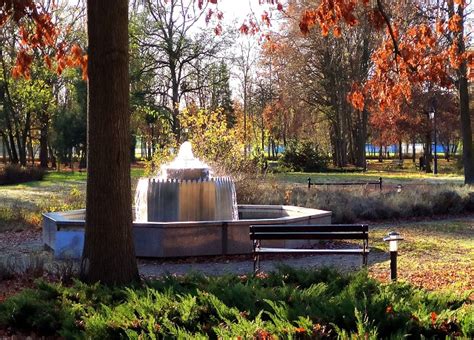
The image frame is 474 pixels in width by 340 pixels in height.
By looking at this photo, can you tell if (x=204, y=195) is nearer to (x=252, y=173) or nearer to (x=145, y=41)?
(x=252, y=173)

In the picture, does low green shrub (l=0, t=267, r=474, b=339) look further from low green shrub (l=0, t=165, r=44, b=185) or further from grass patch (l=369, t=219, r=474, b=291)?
low green shrub (l=0, t=165, r=44, b=185)

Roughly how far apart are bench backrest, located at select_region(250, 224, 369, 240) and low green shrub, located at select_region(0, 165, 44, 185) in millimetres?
31685

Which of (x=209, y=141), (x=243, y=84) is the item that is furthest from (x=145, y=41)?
(x=209, y=141)

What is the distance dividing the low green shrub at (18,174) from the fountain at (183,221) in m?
26.5

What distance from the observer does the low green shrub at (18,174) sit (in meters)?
38.4

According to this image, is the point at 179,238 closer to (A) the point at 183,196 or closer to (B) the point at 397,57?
(A) the point at 183,196

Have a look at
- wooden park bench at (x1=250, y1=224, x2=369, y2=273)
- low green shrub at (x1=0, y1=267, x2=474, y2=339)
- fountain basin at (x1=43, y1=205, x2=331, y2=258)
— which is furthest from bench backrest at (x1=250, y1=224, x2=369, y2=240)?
low green shrub at (x1=0, y1=267, x2=474, y2=339)

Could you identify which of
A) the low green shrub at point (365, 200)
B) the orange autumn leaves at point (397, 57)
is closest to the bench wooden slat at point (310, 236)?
the orange autumn leaves at point (397, 57)

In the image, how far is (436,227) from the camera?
16.0 m

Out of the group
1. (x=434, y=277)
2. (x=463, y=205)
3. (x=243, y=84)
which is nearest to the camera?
(x=434, y=277)

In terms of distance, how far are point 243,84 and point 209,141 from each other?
146 feet

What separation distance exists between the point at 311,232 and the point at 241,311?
187 inches

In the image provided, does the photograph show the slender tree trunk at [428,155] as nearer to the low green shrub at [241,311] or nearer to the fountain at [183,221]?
the fountain at [183,221]

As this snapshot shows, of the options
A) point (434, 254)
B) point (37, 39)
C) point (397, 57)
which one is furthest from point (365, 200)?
point (37, 39)
